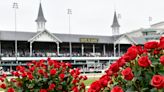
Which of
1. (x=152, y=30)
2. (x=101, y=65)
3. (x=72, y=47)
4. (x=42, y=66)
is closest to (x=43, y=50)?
(x=72, y=47)

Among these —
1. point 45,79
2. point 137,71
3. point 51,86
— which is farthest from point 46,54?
point 137,71

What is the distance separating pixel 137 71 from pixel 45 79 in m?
3.61

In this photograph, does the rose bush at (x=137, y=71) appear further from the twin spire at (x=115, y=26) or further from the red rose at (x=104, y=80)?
the twin spire at (x=115, y=26)

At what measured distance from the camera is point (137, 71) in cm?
356

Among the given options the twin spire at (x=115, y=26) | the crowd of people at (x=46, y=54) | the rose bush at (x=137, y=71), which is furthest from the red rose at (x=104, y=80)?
the twin spire at (x=115, y=26)

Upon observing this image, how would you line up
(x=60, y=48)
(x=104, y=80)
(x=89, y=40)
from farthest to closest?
1. (x=89, y=40)
2. (x=60, y=48)
3. (x=104, y=80)

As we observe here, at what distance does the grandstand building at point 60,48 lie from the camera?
58281 mm

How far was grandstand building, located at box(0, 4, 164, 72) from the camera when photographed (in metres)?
58.3

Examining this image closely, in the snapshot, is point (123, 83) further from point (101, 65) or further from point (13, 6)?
point (13, 6)

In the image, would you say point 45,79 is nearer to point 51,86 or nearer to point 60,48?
point 51,86

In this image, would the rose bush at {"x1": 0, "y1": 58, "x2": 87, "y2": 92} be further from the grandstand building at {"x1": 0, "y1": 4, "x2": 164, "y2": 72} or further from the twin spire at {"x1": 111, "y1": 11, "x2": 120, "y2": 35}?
the twin spire at {"x1": 111, "y1": 11, "x2": 120, "y2": 35}

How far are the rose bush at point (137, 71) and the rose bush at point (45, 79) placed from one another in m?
2.82

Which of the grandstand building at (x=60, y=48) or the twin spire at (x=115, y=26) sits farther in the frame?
the twin spire at (x=115, y=26)

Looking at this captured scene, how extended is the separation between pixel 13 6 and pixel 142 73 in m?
68.7
